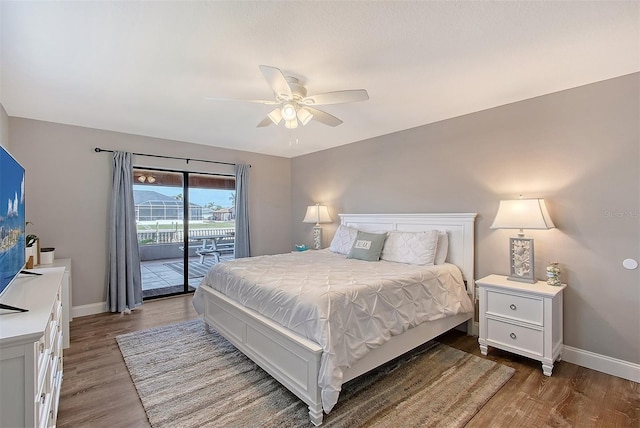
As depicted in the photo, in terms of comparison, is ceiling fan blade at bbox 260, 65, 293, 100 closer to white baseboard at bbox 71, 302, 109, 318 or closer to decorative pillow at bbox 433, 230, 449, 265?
decorative pillow at bbox 433, 230, 449, 265

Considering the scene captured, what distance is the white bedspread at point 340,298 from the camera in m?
1.95

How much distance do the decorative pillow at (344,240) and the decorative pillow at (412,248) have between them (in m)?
0.60

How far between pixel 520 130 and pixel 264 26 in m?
2.65

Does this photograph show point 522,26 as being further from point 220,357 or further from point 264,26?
point 220,357

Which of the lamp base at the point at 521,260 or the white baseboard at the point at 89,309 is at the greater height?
the lamp base at the point at 521,260

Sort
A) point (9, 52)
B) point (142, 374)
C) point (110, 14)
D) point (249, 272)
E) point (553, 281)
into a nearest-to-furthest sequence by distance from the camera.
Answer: point (110, 14) < point (9, 52) < point (142, 374) < point (553, 281) < point (249, 272)

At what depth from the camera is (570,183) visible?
2.69 metres

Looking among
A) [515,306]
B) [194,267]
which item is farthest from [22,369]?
[194,267]

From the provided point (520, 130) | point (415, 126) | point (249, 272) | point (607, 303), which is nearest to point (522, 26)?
point (520, 130)

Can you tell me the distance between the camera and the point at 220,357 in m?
2.76

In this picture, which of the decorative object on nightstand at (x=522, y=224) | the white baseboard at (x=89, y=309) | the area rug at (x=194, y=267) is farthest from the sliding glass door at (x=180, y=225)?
the decorative object on nightstand at (x=522, y=224)

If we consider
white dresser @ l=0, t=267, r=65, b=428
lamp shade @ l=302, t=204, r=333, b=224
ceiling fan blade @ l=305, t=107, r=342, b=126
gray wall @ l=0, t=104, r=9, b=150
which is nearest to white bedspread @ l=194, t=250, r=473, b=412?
white dresser @ l=0, t=267, r=65, b=428

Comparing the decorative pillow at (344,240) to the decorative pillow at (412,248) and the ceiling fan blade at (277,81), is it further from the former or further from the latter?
the ceiling fan blade at (277,81)

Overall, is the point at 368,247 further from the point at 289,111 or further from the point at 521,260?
the point at 289,111
